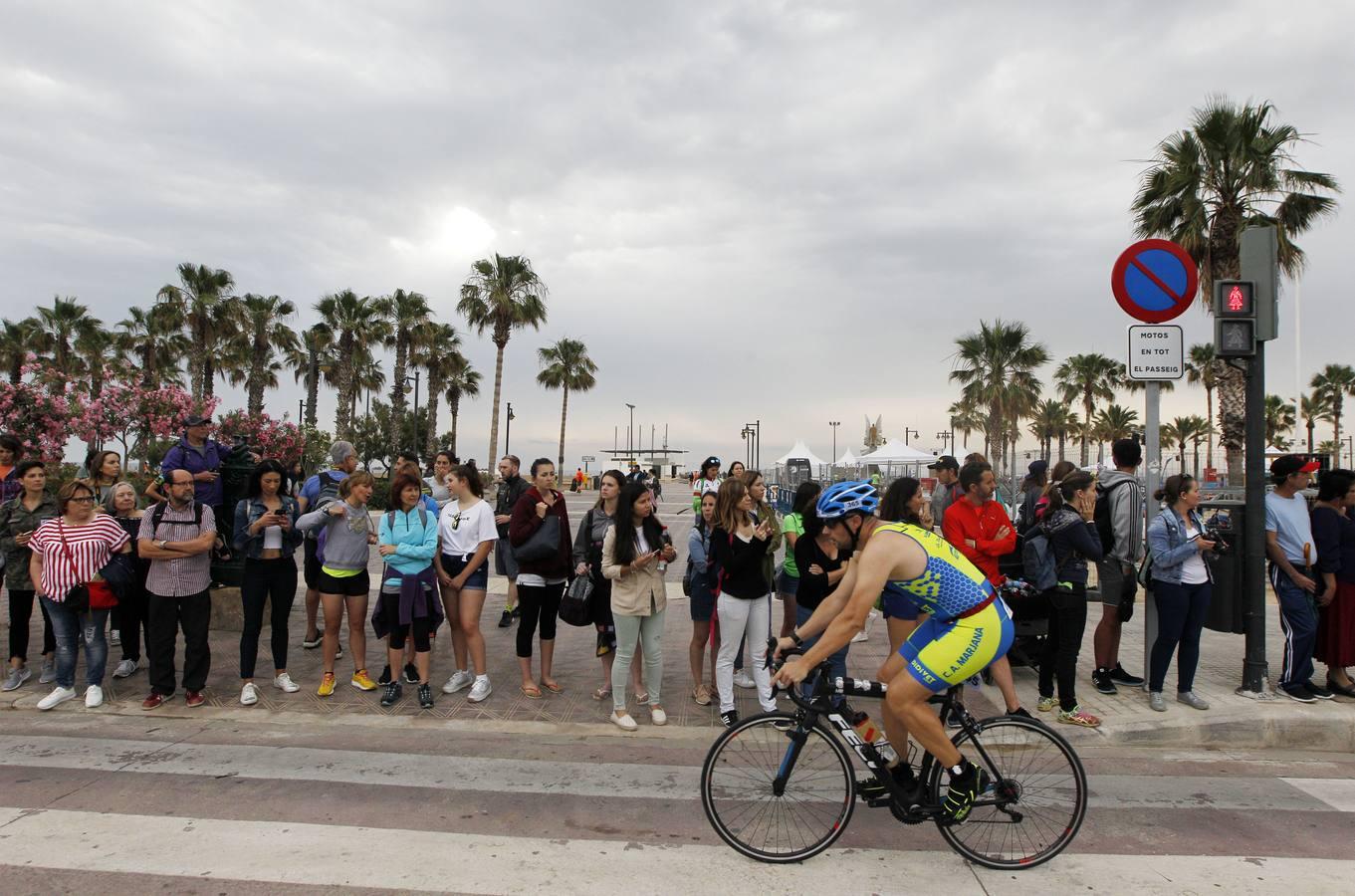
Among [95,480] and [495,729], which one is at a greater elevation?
[95,480]

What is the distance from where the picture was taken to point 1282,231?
20.1 metres

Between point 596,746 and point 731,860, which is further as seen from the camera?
point 596,746

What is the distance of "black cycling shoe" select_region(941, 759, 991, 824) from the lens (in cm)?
358

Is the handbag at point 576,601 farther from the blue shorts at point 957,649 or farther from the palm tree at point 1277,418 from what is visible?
the palm tree at point 1277,418

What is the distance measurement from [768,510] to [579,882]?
10.9ft

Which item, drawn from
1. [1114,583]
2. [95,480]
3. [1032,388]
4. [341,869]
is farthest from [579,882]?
[1032,388]

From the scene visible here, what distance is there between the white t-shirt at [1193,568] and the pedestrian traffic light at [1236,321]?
1.51 m

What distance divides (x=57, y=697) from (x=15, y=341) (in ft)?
139

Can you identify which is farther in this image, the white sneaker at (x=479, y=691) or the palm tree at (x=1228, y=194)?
the palm tree at (x=1228, y=194)

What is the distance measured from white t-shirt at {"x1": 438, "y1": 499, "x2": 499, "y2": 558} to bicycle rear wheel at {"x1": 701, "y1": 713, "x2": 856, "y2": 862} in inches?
135

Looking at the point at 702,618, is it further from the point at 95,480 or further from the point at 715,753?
the point at 95,480

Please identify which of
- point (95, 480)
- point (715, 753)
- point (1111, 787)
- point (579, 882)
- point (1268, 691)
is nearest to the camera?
point (579, 882)

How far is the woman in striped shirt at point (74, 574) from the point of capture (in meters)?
6.11

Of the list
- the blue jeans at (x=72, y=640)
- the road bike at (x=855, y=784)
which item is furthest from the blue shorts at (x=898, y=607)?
the blue jeans at (x=72, y=640)
